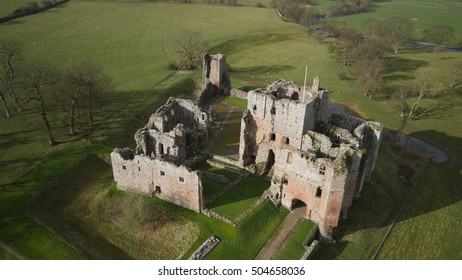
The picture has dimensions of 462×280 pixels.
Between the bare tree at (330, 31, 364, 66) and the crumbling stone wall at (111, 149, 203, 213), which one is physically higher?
the bare tree at (330, 31, 364, 66)

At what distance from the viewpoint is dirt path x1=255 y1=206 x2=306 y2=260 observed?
33812mm

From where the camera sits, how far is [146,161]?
3731 cm

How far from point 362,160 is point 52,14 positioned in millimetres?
109207

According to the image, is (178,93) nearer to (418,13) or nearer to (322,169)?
(322,169)

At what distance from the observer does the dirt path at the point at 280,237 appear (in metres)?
33.8

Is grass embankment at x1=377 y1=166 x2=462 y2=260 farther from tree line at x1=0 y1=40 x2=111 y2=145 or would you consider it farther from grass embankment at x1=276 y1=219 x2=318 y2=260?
tree line at x1=0 y1=40 x2=111 y2=145

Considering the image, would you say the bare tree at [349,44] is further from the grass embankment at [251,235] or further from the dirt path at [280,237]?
the grass embankment at [251,235]

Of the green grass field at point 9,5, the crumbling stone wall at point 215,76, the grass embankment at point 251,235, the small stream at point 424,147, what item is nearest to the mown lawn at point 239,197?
the grass embankment at point 251,235

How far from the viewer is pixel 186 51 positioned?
81.6m

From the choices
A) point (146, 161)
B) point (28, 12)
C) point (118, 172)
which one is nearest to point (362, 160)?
point (146, 161)

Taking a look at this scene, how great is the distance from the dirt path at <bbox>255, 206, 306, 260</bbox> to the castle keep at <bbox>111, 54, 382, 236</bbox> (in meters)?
0.99

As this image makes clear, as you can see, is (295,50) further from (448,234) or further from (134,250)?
(134,250)

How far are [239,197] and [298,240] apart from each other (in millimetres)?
7405

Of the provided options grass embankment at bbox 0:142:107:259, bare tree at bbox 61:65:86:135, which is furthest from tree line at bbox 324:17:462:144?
grass embankment at bbox 0:142:107:259
